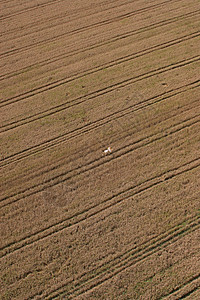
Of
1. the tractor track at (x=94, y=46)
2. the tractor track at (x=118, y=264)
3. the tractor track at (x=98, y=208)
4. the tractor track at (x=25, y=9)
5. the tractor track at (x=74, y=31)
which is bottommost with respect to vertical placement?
the tractor track at (x=118, y=264)

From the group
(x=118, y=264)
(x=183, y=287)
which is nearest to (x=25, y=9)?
(x=118, y=264)

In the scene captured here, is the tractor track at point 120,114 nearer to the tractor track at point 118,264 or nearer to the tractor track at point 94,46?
the tractor track at point 118,264

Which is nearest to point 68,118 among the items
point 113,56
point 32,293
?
point 113,56

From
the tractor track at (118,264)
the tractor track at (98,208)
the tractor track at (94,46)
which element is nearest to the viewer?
the tractor track at (118,264)

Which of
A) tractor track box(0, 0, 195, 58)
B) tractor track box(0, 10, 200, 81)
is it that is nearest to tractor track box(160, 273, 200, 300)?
tractor track box(0, 10, 200, 81)

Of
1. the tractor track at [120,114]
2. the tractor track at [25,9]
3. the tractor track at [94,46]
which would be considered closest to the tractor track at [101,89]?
the tractor track at [120,114]
